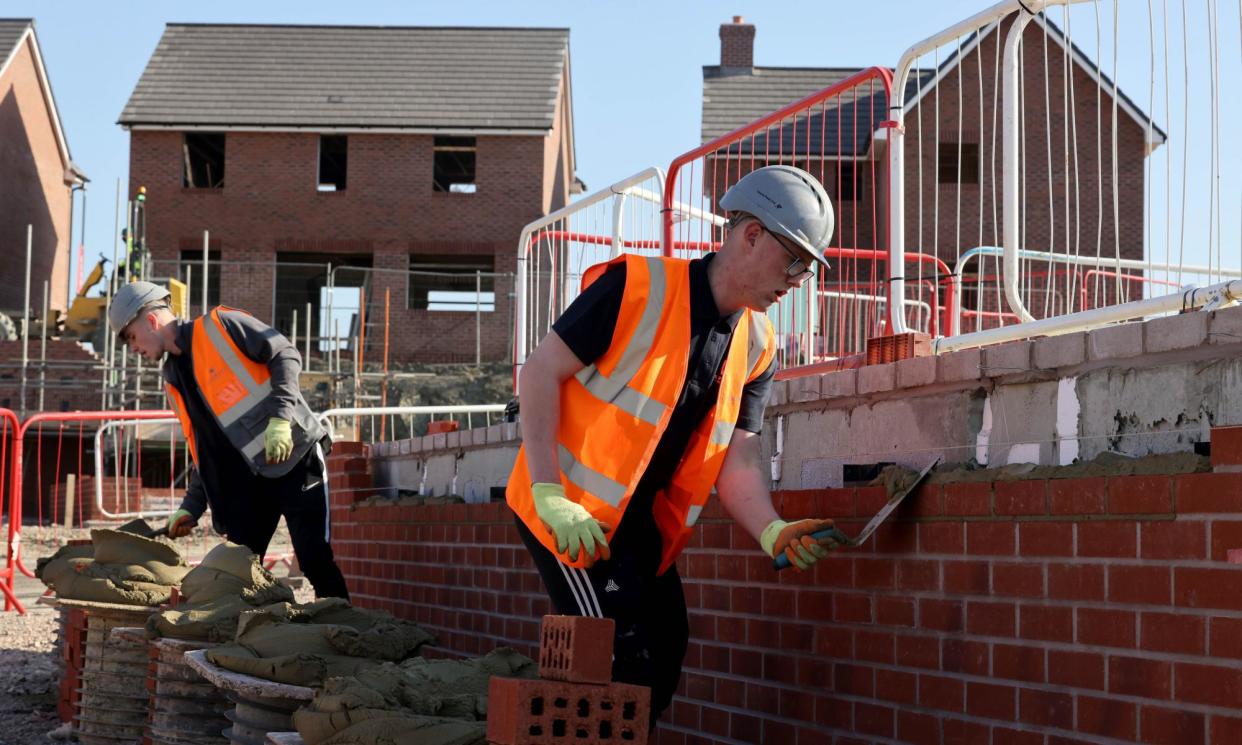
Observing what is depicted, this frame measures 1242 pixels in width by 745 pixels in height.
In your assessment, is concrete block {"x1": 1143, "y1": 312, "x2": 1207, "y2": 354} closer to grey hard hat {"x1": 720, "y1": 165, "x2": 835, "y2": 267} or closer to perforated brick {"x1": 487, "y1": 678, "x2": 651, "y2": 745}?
grey hard hat {"x1": 720, "y1": 165, "x2": 835, "y2": 267}

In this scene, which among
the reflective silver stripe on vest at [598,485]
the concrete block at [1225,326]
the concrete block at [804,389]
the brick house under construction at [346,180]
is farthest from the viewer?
the brick house under construction at [346,180]

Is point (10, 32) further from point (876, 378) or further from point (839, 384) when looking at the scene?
point (876, 378)

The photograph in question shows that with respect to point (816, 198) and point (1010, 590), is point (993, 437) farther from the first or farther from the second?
point (816, 198)

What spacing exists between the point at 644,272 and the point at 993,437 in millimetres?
992

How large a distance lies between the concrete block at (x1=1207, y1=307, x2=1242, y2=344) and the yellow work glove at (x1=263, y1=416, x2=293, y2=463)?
13.2 feet

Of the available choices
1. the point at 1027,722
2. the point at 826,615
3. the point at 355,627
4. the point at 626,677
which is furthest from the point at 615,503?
the point at 355,627

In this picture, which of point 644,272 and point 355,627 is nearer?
point 644,272

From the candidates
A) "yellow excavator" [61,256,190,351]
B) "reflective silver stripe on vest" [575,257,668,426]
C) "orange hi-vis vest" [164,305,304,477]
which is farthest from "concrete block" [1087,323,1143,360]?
"yellow excavator" [61,256,190,351]

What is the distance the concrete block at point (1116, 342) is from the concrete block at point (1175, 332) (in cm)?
2

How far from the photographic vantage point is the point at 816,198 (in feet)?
11.1

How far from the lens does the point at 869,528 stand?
138 inches

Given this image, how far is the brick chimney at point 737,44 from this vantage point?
36125 millimetres

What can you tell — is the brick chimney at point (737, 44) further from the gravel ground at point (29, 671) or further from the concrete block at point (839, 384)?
the concrete block at point (839, 384)

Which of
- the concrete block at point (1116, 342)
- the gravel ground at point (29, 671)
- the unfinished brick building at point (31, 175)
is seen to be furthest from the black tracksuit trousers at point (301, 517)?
the unfinished brick building at point (31, 175)
